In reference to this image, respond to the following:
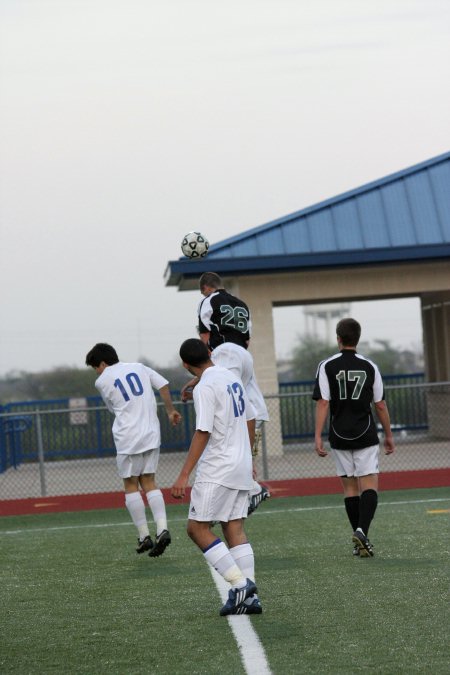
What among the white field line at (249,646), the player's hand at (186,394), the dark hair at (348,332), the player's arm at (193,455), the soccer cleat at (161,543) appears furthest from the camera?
the soccer cleat at (161,543)

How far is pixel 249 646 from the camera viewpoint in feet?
20.7

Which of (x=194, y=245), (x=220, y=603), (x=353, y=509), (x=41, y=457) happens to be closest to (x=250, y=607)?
(x=220, y=603)

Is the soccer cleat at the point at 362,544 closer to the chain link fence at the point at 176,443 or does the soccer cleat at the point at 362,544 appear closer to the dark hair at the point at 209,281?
the dark hair at the point at 209,281

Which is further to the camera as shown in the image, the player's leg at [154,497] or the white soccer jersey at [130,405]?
the white soccer jersey at [130,405]

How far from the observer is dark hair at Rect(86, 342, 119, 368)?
10.5 metres

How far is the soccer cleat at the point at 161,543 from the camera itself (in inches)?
382

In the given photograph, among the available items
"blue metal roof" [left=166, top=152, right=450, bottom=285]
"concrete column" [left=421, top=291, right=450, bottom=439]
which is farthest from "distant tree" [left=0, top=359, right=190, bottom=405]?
"blue metal roof" [left=166, top=152, right=450, bottom=285]

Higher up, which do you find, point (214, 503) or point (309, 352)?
point (309, 352)

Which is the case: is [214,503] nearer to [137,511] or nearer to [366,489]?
[366,489]

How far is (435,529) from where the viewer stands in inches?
444

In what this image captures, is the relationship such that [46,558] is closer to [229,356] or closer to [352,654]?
[229,356]

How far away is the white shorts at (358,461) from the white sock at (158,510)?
154cm

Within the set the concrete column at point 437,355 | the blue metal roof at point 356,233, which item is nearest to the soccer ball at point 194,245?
the blue metal roof at point 356,233

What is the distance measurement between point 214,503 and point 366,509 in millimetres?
2617
